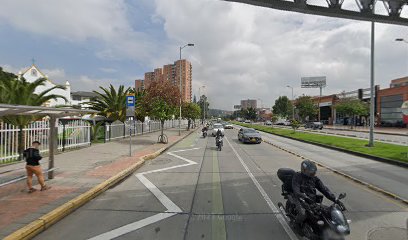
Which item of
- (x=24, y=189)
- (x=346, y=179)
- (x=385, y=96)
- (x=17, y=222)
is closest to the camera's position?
(x=17, y=222)

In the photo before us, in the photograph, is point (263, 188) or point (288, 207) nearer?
point (288, 207)

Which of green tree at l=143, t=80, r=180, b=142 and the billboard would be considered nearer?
green tree at l=143, t=80, r=180, b=142

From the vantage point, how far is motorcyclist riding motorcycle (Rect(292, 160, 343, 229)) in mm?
5289

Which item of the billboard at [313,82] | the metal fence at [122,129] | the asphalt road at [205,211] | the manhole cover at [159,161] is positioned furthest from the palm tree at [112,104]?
the billboard at [313,82]

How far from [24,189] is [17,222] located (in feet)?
9.61

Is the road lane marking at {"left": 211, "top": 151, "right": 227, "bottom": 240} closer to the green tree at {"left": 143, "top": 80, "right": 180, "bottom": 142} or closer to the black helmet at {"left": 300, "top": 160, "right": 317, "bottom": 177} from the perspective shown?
the black helmet at {"left": 300, "top": 160, "right": 317, "bottom": 177}

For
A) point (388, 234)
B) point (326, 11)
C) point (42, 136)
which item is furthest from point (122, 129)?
point (388, 234)

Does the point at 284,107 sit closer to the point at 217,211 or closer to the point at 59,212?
the point at 217,211

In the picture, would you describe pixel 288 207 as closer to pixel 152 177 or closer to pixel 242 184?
pixel 242 184

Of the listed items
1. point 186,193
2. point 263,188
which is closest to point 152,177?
point 186,193

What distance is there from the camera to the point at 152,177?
11336 mm

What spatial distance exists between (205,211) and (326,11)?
840cm

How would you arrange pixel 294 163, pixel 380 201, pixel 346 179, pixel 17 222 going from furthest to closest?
pixel 294 163 < pixel 346 179 < pixel 380 201 < pixel 17 222

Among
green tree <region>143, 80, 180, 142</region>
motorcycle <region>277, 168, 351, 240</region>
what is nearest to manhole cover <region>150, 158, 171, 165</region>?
green tree <region>143, 80, 180, 142</region>
